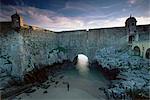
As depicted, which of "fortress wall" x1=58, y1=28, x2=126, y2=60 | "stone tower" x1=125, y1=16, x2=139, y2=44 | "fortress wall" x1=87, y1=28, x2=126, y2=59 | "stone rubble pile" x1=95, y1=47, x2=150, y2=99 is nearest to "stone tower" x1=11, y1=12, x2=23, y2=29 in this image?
"fortress wall" x1=58, y1=28, x2=126, y2=60

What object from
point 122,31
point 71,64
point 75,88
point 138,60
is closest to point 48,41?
point 71,64

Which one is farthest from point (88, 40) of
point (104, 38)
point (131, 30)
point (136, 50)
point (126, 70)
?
point (126, 70)

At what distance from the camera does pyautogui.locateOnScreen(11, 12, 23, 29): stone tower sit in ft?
42.3

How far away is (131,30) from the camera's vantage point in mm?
16438

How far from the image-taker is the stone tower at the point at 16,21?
42.3 ft

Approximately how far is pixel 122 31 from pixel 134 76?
787 cm

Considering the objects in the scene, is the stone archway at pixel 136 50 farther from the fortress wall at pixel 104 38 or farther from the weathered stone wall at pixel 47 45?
the fortress wall at pixel 104 38

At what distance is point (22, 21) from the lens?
13.4m

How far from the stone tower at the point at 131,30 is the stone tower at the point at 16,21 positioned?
13.3 m

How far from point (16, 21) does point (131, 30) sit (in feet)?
46.8

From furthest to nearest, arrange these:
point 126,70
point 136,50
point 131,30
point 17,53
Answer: point 131,30 < point 136,50 < point 17,53 < point 126,70

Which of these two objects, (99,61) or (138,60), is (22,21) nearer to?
(99,61)

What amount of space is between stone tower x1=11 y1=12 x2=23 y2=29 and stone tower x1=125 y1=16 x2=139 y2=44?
13323mm

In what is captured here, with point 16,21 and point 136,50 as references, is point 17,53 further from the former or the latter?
point 136,50
